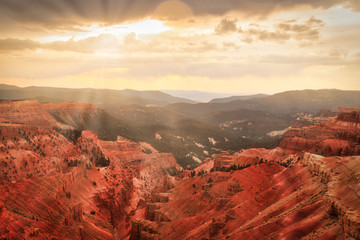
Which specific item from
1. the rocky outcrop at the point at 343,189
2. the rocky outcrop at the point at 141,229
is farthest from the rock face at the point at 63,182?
the rocky outcrop at the point at 343,189

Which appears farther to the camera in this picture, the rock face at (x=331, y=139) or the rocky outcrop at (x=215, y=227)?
the rock face at (x=331, y=139)

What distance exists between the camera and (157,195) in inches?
2660

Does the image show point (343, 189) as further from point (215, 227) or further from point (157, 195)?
point (157, 195)

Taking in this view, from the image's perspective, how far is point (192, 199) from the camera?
58812mm

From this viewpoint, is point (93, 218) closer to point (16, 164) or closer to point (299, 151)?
point (16, 164)

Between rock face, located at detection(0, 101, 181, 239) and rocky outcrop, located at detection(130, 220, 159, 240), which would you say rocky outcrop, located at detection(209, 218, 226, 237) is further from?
rock face, located at detection(0, 101, 181, 239)

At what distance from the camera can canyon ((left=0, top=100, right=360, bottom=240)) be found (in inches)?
1268

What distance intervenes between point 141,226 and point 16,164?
3195cm

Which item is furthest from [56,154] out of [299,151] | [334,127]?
[334,127]

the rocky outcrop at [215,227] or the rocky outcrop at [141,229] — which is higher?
the rocky outcrop at [215,227]

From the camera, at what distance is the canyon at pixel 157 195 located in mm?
32219

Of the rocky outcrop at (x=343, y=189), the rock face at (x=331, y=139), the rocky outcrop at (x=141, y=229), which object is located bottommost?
the rocky outcrop at (x=141, y=229)

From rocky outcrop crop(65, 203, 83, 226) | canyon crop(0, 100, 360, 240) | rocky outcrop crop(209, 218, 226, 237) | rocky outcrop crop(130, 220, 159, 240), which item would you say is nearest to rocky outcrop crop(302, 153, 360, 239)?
canyon crop(0, 100, 360, 240)

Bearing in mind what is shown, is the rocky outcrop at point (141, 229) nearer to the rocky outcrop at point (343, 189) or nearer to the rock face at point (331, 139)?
the rocky outcrop at point (343, 189)
